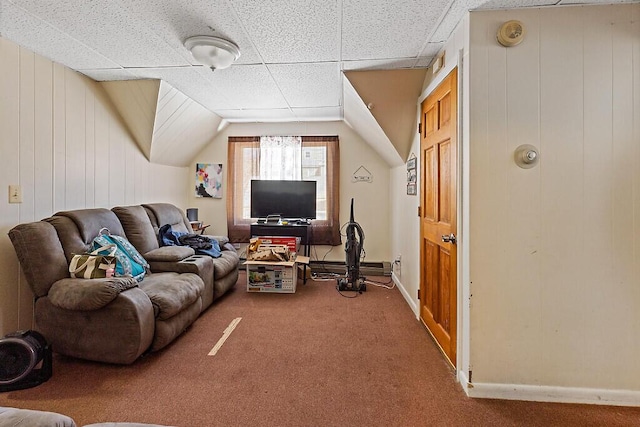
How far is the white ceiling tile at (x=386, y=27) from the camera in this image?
186 centimetres

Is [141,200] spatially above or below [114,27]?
below

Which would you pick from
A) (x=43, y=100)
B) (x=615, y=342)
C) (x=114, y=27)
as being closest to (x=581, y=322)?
(x=615, y=342)

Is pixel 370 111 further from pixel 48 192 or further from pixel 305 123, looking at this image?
pixel 48 192

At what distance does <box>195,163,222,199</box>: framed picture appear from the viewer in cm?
505

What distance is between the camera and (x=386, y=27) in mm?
2107

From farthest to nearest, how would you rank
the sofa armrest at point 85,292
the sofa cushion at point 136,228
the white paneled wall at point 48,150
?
the sofa cushion at point 136,228 < the white paneled wall at point 48,150 < the sofa armrest at point 85,292

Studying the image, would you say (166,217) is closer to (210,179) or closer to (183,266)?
(183,266)

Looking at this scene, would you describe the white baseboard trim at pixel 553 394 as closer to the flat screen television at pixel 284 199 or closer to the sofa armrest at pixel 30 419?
the sofa armrest at pixel 30 419

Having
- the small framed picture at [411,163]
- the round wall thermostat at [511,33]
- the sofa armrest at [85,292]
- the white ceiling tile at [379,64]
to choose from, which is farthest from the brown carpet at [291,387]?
the white ceiling tile at [379,64]

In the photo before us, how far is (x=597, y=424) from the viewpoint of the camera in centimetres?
165

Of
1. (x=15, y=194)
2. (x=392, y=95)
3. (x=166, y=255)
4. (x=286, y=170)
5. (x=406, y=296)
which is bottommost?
(x=406, y=296)

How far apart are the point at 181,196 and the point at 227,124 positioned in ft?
4.38

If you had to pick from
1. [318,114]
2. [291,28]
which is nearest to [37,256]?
[291,28]

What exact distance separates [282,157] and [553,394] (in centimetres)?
412
